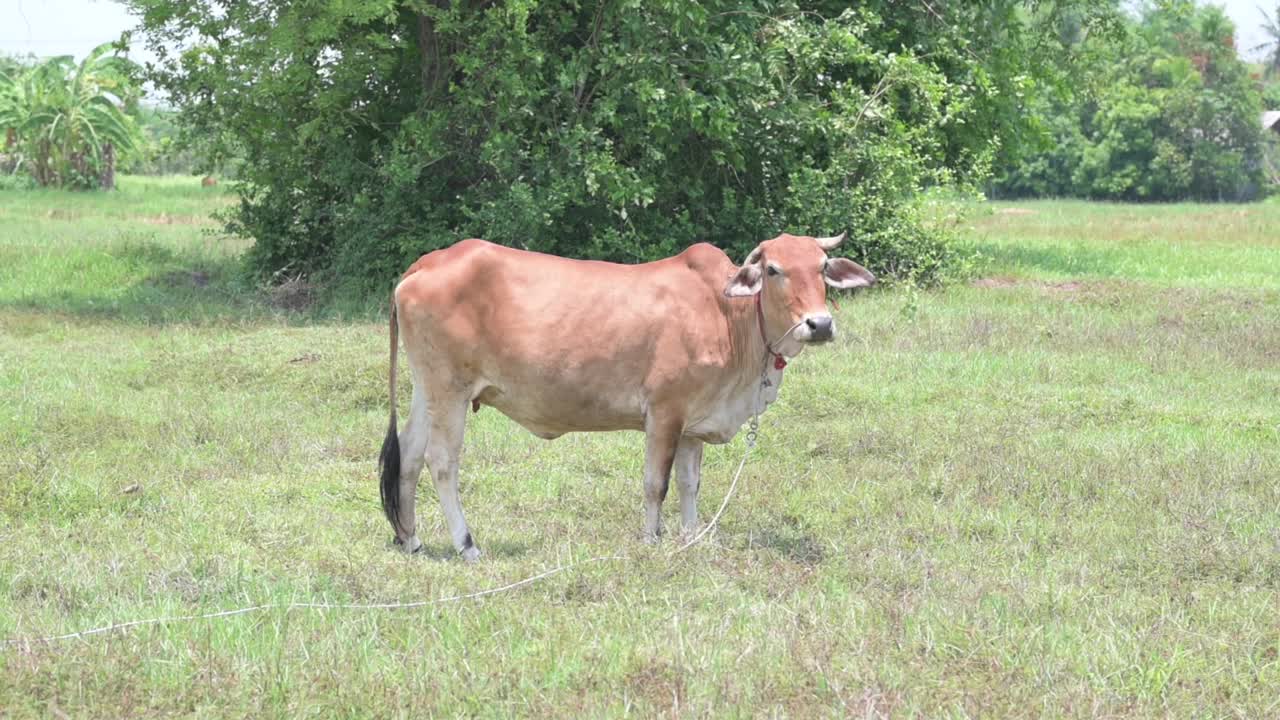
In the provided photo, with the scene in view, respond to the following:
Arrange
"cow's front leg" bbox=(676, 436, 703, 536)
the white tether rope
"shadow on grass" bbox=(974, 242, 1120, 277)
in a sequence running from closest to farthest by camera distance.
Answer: the white tether rope, "cow's front leg" bbox=(676, 436, 703, 536), "shadow on grass" bbox=(974, 242, 1120, 277)

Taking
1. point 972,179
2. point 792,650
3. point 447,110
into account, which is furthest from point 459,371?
point 972,179

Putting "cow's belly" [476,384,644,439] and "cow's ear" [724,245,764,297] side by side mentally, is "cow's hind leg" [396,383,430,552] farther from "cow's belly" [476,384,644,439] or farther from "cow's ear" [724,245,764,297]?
"cow's ear" [724,245,764,297]

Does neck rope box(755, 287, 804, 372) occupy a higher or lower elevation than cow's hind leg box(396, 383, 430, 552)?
higher

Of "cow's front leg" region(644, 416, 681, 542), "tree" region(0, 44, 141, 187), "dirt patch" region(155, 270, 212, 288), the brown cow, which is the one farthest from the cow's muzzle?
"tree" region(0, 44, 141, 187)

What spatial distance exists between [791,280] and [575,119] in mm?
8411

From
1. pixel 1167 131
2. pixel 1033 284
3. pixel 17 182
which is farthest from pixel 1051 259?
pixel 1167 131

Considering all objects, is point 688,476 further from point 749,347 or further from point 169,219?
point 169,219

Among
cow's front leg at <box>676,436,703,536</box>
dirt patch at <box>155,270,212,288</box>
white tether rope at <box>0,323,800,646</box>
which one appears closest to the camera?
white tether rope at <box>0,323,800,646</box>

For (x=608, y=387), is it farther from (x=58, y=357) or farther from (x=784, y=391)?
(x=58, y=357)

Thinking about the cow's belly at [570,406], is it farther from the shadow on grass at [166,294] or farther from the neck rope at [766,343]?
the shadow on grass at [166,294]

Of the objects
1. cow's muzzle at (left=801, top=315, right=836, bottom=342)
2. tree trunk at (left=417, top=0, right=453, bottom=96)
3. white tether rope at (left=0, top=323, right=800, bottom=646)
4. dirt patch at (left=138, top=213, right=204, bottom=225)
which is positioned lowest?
dirt patch at (left=138, top=213, right=204, bottom=225)

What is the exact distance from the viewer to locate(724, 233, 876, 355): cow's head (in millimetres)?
6395

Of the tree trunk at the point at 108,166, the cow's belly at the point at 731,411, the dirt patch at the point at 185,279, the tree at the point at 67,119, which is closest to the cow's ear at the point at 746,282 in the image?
the cow's belly at the point at 731,411

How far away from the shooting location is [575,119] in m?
14.5
